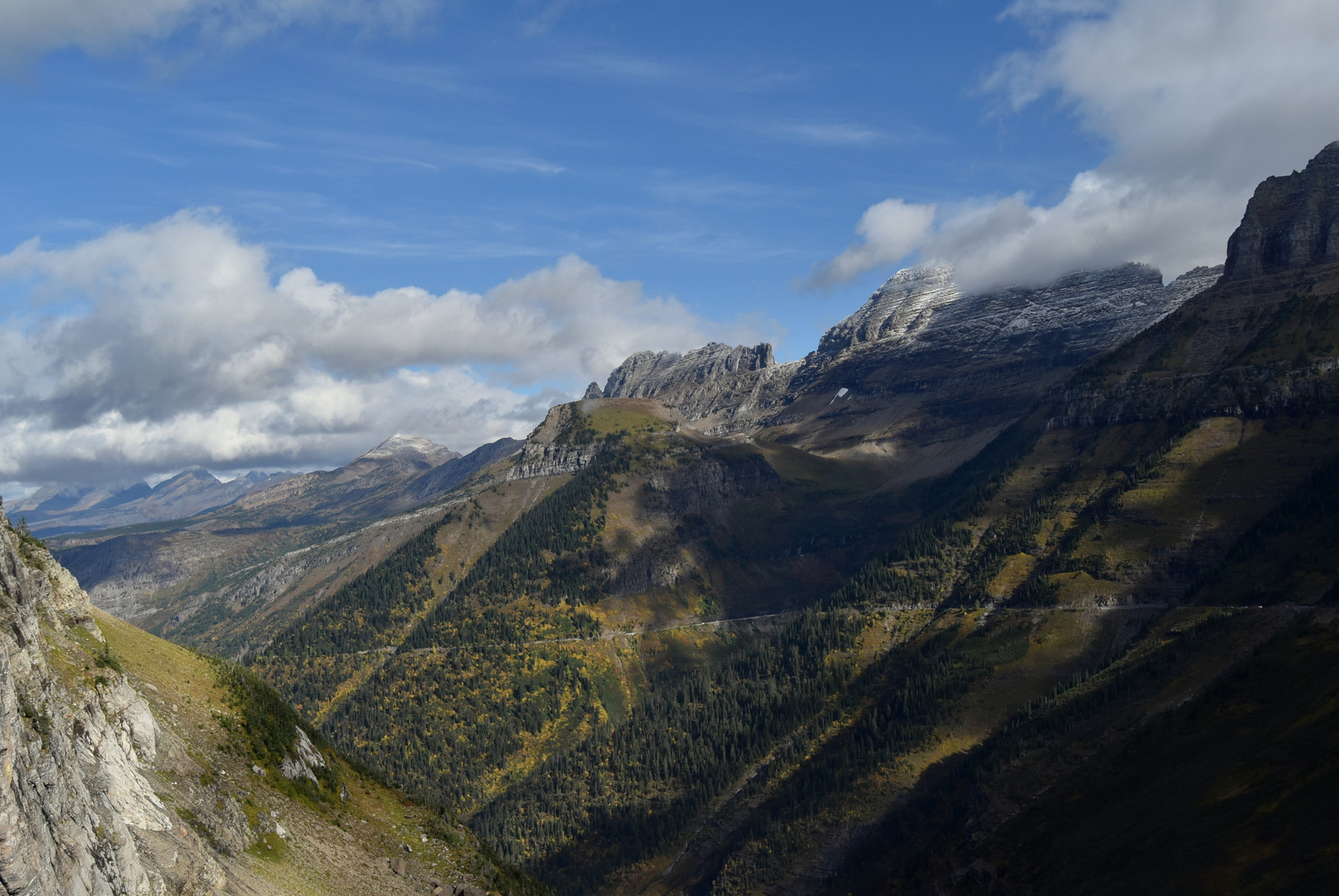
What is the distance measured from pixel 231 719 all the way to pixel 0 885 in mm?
53213

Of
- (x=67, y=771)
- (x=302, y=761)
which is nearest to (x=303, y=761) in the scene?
(x=302, y=761)

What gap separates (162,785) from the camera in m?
74.9

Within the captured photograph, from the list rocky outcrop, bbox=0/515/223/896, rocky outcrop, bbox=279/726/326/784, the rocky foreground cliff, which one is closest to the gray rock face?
rocky outcrop, bbox=279/726/326/784

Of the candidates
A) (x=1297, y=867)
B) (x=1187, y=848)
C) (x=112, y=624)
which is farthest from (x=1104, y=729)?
(x=112, y=624)

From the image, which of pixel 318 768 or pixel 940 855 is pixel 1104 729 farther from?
pixel 318 768

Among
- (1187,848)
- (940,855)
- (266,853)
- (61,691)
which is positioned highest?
(61,691)

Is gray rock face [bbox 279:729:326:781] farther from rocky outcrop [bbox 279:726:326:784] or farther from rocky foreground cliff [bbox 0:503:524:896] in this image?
rocky foreground cliff [bbox 0:503:524:896]

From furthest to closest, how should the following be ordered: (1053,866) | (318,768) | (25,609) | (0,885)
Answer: (1053,866) < (318,768) < (25,609) < (0,885)

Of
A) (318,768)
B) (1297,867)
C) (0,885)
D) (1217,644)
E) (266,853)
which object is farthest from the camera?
(1217,644)

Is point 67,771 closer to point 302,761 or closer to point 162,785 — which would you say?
point 162,785

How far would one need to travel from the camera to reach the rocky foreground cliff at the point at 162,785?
5309 centimetres

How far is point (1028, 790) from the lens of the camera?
16338 centimetres

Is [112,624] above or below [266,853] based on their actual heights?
above

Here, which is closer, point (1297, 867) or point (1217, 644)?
point (1297, 867)
